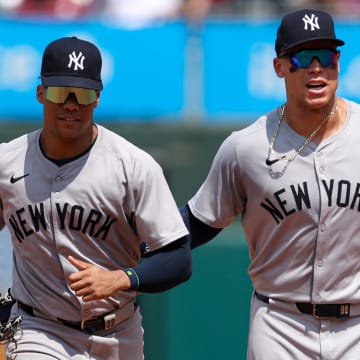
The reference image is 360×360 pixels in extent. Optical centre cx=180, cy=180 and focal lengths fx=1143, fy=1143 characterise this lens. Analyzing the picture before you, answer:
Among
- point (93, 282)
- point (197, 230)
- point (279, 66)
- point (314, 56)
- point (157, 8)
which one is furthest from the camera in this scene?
point (157, 8)

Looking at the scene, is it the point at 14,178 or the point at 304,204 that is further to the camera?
the point at 14,178

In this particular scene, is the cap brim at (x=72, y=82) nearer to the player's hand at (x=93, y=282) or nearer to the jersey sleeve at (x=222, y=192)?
the jersey sleeve at (x=222, y=192)

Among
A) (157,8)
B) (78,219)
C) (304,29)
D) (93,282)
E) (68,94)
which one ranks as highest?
(157,8)

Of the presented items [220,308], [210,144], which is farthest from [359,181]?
[210,144]

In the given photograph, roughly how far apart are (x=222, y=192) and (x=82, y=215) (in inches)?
25.1

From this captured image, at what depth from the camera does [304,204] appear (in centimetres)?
466

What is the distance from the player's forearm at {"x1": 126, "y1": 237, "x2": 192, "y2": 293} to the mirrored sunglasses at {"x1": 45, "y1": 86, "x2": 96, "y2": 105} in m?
0.69

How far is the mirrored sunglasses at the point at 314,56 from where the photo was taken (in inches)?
185

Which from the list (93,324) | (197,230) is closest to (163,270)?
(93,324)

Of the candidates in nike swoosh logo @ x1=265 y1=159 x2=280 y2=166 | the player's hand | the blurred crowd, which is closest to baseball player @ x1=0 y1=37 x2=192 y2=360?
the player's hand

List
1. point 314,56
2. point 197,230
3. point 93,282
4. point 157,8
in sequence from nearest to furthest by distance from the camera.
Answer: point 93,282 < point 314,56 < point 197,230 < point 157,8

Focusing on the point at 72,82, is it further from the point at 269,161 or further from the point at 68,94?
the point at 269,161

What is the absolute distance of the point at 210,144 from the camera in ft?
33.3

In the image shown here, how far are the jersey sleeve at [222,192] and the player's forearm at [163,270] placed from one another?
293 mm
